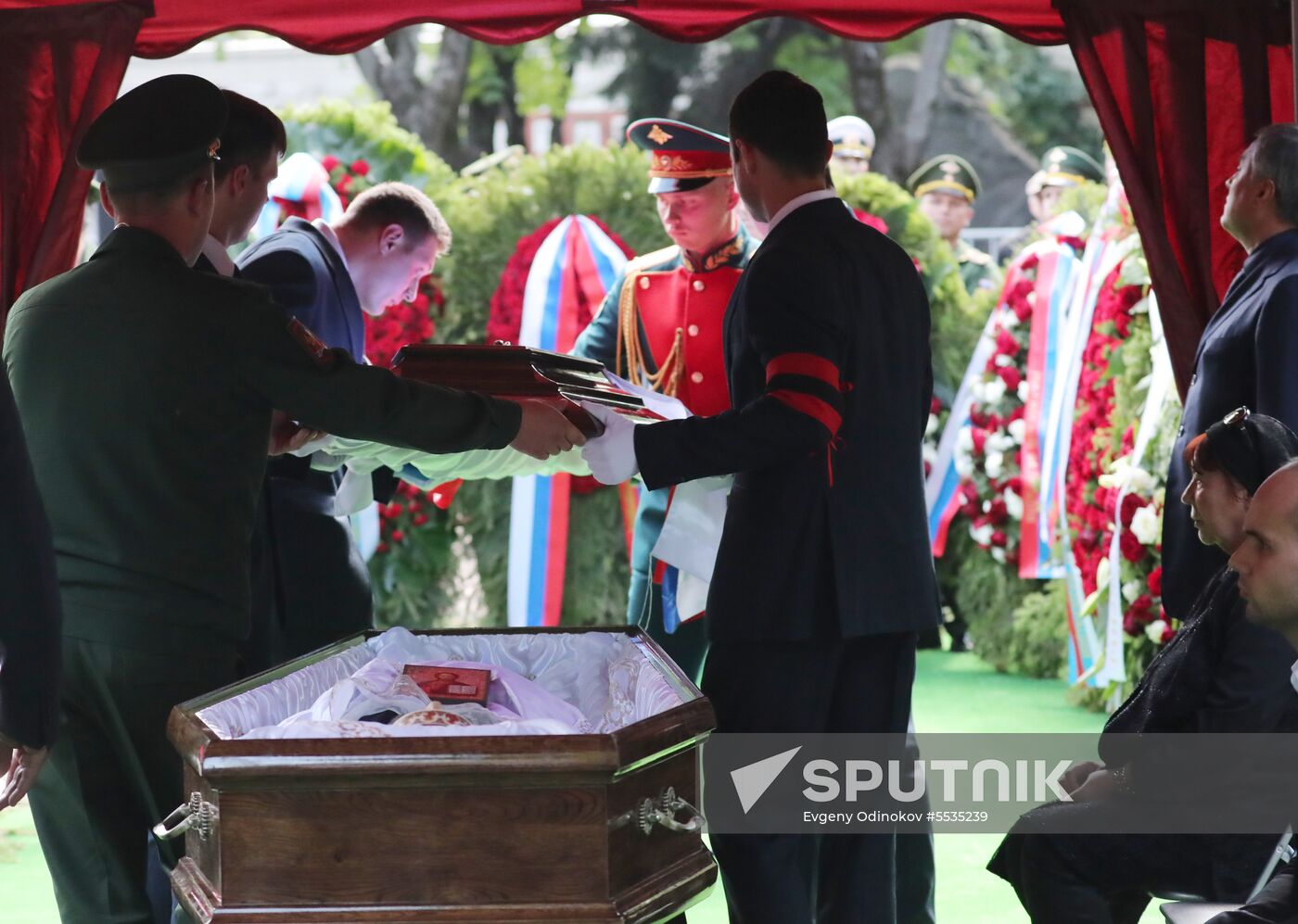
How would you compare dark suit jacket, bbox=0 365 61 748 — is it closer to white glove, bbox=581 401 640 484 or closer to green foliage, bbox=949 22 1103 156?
white glove, bbox=581 401 640 484

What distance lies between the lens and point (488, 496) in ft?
20.8

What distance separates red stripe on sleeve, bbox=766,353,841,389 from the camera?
117 inches

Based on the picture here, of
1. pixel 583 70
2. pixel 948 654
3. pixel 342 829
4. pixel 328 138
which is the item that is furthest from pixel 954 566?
pixel 583 70

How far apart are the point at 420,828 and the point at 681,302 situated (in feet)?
9.00

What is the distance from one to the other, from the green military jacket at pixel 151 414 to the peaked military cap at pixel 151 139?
11 centimetres

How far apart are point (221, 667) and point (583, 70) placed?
1084 inches

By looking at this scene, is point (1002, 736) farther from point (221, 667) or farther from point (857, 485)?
point (221, 667)

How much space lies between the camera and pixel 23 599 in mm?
2119

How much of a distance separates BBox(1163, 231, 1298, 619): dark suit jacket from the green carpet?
90 centimetres

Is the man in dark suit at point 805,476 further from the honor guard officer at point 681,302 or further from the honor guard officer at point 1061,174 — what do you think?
the honor guard officer at point 1061,174

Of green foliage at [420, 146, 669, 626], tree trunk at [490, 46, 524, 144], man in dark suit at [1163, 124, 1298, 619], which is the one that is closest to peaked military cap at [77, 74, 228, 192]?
man in dark suit at [1163, 124, 1298, 619]

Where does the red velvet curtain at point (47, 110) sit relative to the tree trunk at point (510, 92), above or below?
below

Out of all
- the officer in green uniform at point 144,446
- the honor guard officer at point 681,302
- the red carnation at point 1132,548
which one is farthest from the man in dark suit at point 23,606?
the red carnation at point 1132,548

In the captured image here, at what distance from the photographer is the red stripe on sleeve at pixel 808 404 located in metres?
2.96
